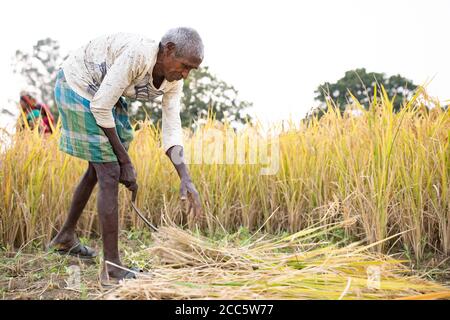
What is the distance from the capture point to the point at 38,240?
3299 mm

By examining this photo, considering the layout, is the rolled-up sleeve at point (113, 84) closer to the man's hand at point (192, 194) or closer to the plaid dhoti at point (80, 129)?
the plaid dhoti at point (80, 129)

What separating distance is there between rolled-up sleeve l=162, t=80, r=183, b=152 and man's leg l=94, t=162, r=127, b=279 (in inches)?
14.3

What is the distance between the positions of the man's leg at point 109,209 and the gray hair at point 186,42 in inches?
23.0

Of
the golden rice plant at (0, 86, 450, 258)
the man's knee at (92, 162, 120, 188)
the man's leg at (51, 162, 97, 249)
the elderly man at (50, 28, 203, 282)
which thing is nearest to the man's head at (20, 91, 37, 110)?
the golden rice plant at (0, 86, 450, 258)

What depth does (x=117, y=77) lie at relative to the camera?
6.97 ft

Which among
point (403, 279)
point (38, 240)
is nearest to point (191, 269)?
point (403, 279)

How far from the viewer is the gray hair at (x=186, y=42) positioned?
2.11m

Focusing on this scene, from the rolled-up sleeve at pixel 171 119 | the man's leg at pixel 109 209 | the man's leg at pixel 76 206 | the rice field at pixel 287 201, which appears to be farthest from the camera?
the man's leg at pixel 76 206

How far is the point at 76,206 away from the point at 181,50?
1.19 metres

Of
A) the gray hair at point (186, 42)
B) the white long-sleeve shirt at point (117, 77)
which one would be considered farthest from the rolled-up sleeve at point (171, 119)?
the gray hair at point (186, 42)

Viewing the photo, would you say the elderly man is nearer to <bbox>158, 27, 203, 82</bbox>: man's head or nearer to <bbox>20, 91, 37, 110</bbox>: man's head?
<bbox>158, 27, 203, 82</bbox>: man's head

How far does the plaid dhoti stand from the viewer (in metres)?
2.26

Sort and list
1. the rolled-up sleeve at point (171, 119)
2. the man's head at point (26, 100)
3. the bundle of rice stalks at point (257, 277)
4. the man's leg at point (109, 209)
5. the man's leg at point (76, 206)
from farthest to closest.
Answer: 1. the man's head at point (26, 100)
2. the man's leg at point (76, 206)
3. the rolled-up sleeve at point (171, 119)
4. the man's leg at point (109, 209)
5. the bundle of rice stalks at point (257, 277)
